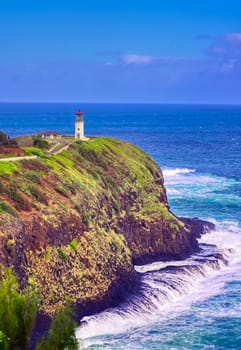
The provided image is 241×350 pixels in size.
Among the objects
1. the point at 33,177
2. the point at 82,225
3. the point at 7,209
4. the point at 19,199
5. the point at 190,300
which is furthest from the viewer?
the point at 33,177

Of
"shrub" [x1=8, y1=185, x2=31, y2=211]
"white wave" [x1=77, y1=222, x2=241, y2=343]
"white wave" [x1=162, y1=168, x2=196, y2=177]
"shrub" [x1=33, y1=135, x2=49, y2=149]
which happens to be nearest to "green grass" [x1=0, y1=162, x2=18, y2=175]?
"shrub" [x1=8, y1=185, x2=31, y2=211]

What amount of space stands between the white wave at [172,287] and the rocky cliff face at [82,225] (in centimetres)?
153

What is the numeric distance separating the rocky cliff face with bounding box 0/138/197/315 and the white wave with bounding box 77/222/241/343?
5.01 feet

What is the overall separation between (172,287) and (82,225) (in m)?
8.45

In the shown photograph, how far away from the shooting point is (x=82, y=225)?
2009 inches

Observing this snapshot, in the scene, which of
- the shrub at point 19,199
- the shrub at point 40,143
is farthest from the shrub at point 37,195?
the shrub at point 40,143

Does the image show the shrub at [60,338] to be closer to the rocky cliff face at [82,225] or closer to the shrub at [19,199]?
the rocky cliff face at [82,225]

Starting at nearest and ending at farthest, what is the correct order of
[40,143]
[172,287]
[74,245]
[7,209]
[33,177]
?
[7,209], [74,245], [172,287], [33,177], [40,143]

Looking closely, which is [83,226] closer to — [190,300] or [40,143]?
[190,300]

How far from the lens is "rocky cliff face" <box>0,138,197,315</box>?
1756 inches

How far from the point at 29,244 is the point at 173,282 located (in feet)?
44.7

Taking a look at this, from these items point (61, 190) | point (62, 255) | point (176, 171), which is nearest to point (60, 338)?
point (62, 255)

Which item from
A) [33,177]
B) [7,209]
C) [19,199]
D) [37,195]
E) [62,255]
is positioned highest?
[33,177]

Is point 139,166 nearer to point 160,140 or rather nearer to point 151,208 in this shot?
point 151,208
